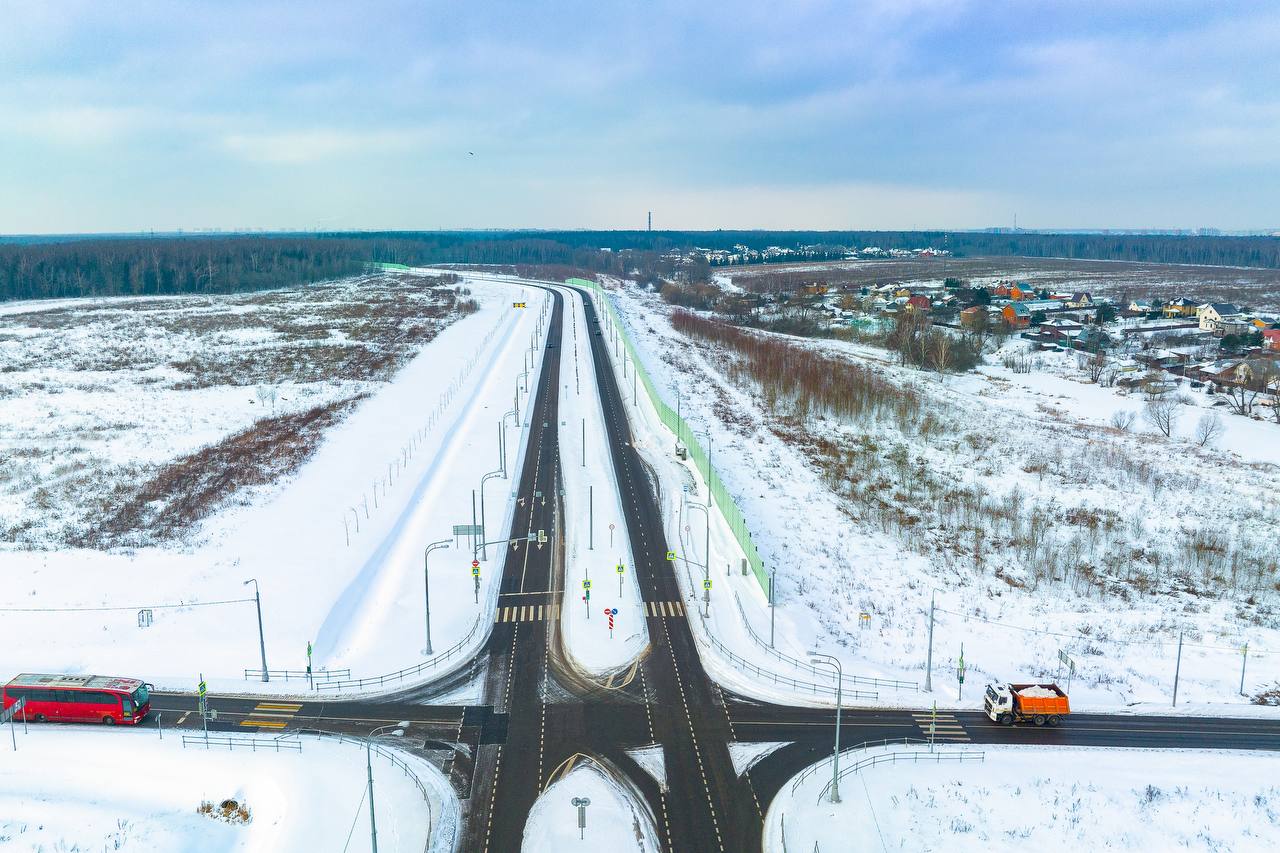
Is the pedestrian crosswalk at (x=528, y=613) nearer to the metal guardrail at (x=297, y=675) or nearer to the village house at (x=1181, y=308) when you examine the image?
the metal guardrail at (x=297, y=675)

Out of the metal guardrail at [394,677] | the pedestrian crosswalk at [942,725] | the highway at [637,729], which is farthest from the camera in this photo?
the metal guardrail at [394,677]

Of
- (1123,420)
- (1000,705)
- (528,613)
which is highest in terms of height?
(1123,420)

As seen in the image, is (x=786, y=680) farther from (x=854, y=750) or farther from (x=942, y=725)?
(x=942, y=725)

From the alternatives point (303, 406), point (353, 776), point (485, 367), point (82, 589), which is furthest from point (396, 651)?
point (485, 367)

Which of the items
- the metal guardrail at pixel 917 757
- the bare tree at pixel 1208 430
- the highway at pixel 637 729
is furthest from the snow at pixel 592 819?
the bare tree at pixel 1208 430

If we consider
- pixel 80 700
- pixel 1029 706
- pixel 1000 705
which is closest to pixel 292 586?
pixel 80 700
